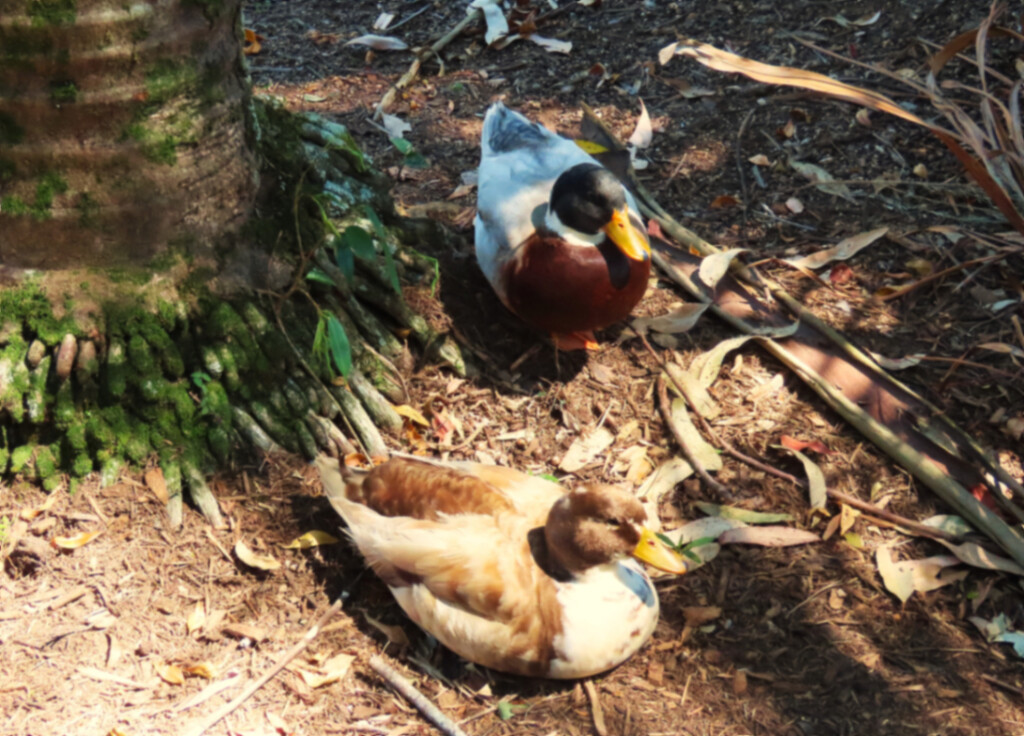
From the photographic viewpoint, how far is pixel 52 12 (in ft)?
7.65

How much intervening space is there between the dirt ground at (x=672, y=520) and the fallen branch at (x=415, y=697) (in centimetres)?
3

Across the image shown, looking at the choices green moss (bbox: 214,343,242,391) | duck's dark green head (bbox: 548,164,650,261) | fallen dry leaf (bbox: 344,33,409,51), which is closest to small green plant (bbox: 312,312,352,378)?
green moss (bbox: 214,343,242,391)

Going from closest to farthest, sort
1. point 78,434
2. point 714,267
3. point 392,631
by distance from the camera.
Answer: point 392,631
point 78,434
point 714,267

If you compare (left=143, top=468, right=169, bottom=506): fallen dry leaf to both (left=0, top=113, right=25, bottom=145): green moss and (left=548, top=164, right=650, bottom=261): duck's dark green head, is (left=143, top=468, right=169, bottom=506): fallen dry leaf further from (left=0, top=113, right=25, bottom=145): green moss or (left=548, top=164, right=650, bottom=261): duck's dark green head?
(left=548, top=164, right=650, bottom=261): duck's dark green head

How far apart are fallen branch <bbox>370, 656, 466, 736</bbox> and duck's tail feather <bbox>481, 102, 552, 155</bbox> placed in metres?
2.25

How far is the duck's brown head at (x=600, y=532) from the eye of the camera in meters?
2.53

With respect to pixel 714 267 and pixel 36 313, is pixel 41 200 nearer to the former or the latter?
pixel 36 313

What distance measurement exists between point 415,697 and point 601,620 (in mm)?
518

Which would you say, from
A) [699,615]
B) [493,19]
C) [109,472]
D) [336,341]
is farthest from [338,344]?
[493,19]

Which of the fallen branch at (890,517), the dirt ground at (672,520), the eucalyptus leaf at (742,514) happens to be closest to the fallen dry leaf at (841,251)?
the dirt ground at (672,520)

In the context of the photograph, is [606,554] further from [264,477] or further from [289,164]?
[289,164]

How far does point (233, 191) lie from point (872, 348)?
229 centimetres

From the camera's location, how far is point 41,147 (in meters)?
2.50

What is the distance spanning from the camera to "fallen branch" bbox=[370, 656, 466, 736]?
2.42 metres
